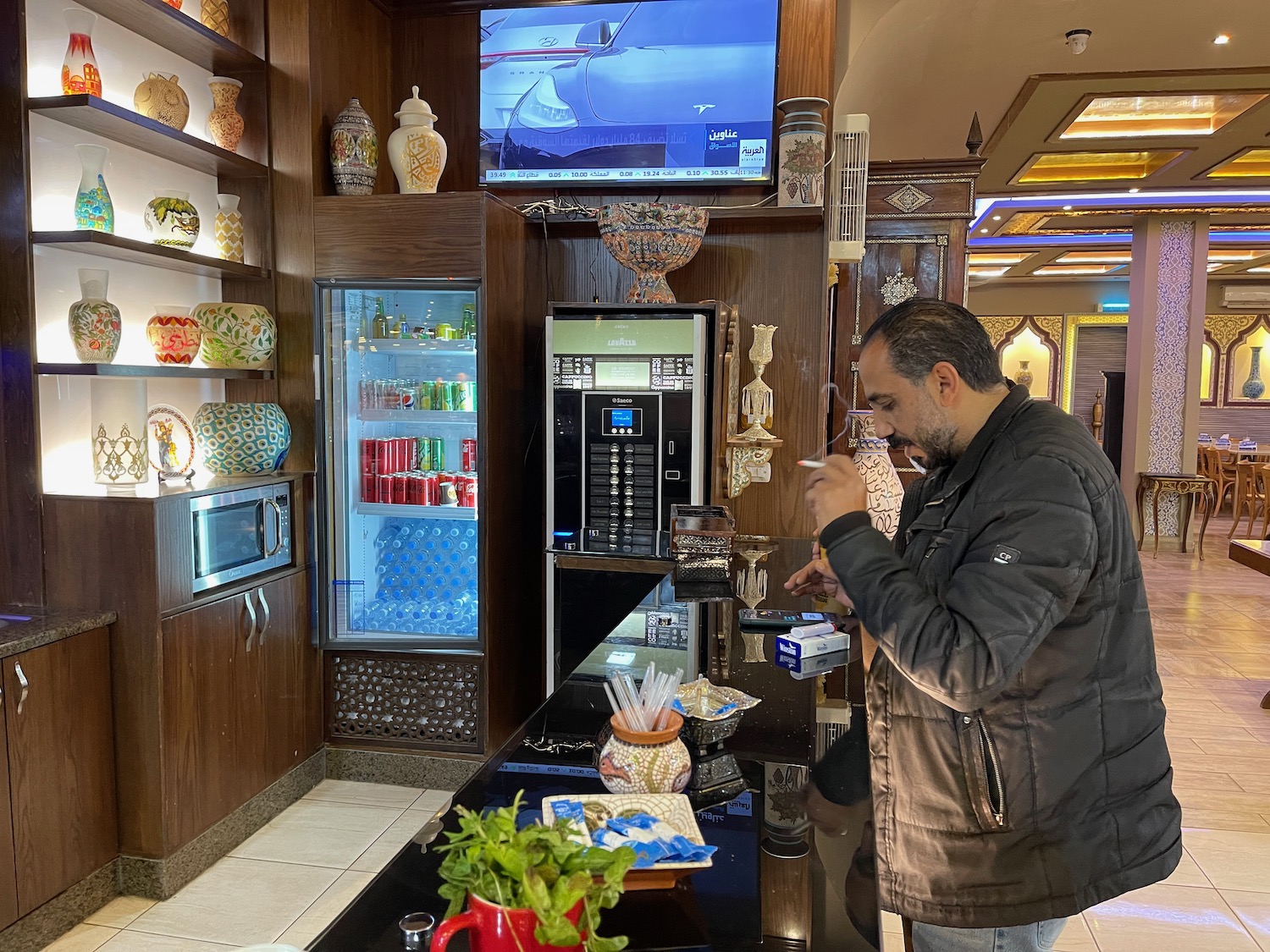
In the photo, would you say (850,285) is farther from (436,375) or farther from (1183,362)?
(1183,362)

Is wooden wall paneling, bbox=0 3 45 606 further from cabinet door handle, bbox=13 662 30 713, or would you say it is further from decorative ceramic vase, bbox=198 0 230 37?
decorative ceramic vase, bbox=198 0 230 37

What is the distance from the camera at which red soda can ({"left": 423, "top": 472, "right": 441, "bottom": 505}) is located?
3.71 metres

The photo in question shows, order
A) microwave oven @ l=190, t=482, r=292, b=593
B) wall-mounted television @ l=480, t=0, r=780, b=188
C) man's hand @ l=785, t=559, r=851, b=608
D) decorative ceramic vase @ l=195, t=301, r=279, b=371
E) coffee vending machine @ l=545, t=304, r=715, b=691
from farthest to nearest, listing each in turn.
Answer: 1. wall-mounted television @ l=480, t=0, r=780, b=188
2. coffee vending machine @ l=545, t=304, r=715, b=691
3. decorative ceramic vase @ l=195, t=301, r=279, b=371
4. microwave oven @ l=190, t=482, r=292, b=593
5. man's hand @ l=785, t=559, r=851, b=608

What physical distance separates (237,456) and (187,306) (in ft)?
2.07

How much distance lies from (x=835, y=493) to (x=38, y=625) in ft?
7.82

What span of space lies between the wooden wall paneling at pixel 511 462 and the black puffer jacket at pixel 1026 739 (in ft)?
7.98

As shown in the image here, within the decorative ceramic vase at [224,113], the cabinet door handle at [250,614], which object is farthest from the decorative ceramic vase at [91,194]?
the cabinet door handle at [250,614]

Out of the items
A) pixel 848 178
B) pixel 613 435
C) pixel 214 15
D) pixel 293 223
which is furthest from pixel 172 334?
pixel 848 178

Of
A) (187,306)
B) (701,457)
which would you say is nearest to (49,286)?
(187,306)

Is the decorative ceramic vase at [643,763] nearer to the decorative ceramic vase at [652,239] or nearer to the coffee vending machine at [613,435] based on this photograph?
the coffee vending machine at [613,435]

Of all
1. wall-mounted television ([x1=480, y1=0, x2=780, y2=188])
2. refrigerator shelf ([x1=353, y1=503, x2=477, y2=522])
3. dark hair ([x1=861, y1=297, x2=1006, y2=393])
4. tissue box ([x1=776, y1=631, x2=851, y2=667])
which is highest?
wall-mounted television ([x1=480, y1=0, x2=780, y2=188])

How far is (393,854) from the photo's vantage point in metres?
3.18

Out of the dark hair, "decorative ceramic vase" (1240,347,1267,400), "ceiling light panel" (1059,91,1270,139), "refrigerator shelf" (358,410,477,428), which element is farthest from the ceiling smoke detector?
"decorative ceramic vase" (1240,347,1267,400)

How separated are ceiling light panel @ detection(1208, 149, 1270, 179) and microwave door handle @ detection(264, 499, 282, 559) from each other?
8006 mm
